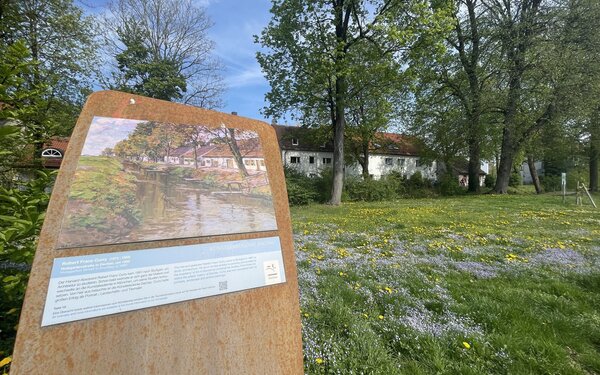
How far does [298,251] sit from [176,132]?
212 inches

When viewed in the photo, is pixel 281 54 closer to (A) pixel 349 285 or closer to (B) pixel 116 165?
(A) pixel 349 285

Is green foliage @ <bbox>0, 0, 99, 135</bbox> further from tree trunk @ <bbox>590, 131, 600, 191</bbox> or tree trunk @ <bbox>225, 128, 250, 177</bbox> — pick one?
tree trunk @ <bbox>590, 131, 600, 191</bbox>

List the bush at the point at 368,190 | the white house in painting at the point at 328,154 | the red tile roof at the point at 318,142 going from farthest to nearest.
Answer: the white house in painting at the point at 328,154, the red tile roof at the point at 318,142, the bush at the point at 368,190

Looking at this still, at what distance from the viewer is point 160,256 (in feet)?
5.92

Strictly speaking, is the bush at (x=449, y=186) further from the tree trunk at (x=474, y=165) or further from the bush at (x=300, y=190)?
the bush at (x=300, y=190)

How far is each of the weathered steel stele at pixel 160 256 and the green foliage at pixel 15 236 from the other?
98 cm

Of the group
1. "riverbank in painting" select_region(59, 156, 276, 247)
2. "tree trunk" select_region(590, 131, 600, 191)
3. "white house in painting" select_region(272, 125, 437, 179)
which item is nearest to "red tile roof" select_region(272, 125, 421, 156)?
"white house in painting" select_region(272, 125, 437, 179)

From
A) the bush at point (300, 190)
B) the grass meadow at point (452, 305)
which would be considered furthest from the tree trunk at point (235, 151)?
the bush at point (300, 190)

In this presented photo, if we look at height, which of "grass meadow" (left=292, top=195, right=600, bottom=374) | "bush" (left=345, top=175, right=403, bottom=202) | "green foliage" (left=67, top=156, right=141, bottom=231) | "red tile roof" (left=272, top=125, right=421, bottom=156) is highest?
"red tile roof" (left=272, top=125, right=421, bottom=156)

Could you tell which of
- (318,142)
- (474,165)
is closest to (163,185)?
(474,165)

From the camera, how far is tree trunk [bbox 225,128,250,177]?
2.39 m

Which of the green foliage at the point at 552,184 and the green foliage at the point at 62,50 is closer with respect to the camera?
the green foliage at the point at 62,50

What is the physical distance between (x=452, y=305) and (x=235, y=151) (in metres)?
3.59

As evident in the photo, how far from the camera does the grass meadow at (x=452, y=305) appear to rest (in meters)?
2.95
